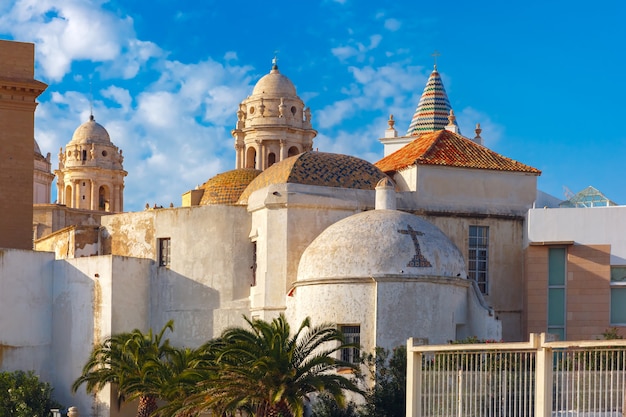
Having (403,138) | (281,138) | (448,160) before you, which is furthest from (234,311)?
(403,138)

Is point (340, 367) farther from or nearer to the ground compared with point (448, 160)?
nearer to the ground

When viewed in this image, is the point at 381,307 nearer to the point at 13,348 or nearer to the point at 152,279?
the point at 152,279

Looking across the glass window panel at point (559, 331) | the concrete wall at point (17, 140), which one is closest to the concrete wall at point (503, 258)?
the glass window panel at point (559, 331)

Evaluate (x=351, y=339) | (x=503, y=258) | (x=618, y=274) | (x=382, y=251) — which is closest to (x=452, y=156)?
(x=503, y=258)

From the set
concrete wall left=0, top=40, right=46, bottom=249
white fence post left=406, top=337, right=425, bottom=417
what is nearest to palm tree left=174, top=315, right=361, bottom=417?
white fence post left=406, top=337, right=425, bottom=417

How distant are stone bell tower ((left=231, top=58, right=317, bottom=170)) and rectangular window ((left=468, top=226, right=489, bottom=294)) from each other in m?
12.5

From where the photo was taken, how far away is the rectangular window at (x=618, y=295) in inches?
1313

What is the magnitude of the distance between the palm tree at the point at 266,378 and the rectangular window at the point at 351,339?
2.41 meters

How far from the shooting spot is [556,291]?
34031mm

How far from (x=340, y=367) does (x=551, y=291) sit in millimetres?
7499

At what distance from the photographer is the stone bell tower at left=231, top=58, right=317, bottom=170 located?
4672 centimetres

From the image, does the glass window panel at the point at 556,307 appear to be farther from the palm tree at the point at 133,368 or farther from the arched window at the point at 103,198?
the arched window at the point at 103,198

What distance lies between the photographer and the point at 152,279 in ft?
114

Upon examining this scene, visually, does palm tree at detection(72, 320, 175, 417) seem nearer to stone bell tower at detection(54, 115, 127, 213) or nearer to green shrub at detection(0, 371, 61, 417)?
green shrub at detection(0, 371, 61, 417)
